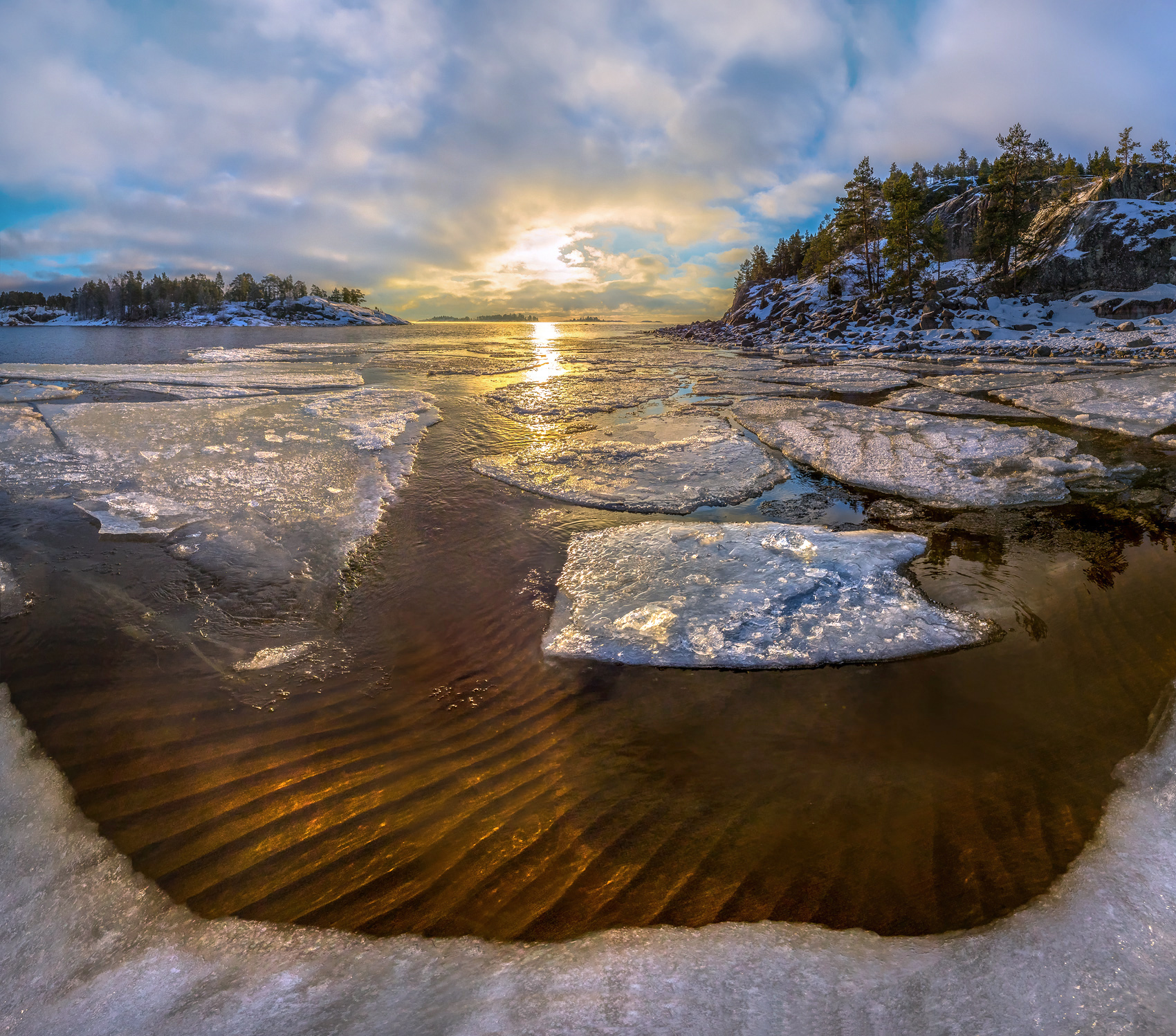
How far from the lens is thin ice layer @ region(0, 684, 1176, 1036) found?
79.4 inches

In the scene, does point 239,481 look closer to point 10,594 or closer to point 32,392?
point 10,594

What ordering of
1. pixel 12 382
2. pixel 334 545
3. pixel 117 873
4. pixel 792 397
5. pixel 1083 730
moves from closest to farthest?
pixel 117 873 < pixel 1083 730 < pixel 334 545 < pixel 792 397 < pixel 12 382

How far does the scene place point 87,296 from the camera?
5197 inches

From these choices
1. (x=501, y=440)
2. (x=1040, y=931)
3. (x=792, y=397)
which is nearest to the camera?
(x=1040, y=931)

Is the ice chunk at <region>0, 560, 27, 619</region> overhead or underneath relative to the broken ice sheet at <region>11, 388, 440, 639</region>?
underneath

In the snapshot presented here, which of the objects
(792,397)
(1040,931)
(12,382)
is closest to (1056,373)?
(792,397)

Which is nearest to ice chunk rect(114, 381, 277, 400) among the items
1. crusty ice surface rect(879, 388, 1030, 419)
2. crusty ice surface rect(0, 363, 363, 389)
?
crusty ice surface rect(0, 363, 363, 389)

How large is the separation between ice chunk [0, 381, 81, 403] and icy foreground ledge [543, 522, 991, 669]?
60.5 feet

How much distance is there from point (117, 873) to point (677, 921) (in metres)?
2.77

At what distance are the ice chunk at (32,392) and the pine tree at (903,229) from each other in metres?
51.3

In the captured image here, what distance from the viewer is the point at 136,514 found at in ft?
22.4

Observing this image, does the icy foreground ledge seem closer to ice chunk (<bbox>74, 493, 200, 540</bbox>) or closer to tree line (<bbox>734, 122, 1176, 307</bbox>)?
ice chunk (<bbox>74, 493, 200, 540</bbox>)

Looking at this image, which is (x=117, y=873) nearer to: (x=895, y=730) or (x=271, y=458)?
(x=895, y=730)

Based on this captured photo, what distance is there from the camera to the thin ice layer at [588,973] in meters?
2.02
